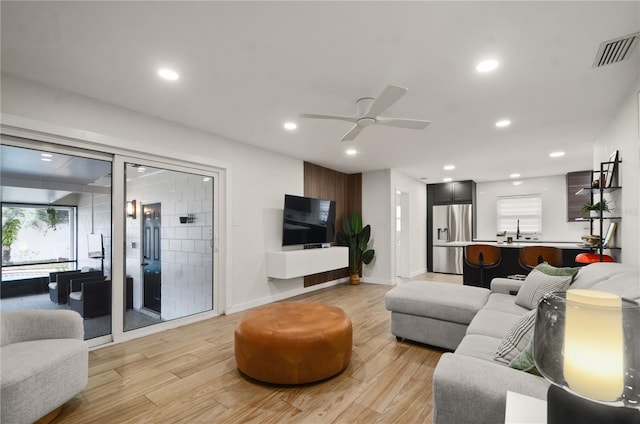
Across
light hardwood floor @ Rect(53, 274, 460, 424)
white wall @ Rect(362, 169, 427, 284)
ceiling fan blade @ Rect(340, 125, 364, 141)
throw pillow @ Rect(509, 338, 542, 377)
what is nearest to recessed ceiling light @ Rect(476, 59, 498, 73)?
ceiling fan blade @ Rect(340, 125, 364, 141)

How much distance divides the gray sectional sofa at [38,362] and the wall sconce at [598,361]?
2.44 metres

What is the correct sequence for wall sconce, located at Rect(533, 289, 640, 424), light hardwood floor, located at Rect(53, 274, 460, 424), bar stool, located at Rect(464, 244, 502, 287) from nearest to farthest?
wall sconce, located at Rect(533, 289, 640, 424), light hardwood floor, located at Rect(53, 274, 460, 424), bar stool, located at Rect(464, 244, 502, 287)

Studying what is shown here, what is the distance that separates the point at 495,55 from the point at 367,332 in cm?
289

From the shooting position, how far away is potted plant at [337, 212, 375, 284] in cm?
632

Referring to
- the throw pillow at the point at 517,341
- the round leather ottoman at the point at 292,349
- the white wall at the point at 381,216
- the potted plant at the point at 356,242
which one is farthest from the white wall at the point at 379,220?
the throw pillow at the point at 517,341

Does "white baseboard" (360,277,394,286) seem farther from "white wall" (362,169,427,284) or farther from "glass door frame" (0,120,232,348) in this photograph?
"glass door frame" (0,120,232,348)

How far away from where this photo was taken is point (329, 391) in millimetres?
2215

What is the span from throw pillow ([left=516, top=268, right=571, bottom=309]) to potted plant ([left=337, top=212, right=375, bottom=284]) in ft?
11.9

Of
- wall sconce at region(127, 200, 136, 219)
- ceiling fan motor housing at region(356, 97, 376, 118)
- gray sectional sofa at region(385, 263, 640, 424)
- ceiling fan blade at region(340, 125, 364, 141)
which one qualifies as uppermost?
ceiling fan motor housing at region(356, 97, 376, 118)

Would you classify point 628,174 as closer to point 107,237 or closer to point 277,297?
point 277,297

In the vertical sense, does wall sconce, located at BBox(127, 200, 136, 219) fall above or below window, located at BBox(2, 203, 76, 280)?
above

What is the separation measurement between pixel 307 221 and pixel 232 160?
68.2 inches

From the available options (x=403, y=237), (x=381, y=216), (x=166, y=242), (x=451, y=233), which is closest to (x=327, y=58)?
(x=166, y=242)

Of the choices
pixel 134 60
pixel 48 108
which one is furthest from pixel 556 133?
pixel 48 108
